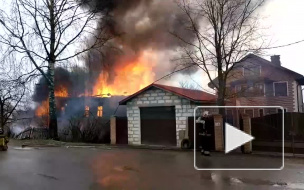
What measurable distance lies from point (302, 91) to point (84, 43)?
2034 centimetres

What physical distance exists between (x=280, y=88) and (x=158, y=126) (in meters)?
14.9

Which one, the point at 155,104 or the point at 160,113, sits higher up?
the point at 155,104

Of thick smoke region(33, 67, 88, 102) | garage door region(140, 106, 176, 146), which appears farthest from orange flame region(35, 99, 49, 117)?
garage door region(140, 106, 176, 146)

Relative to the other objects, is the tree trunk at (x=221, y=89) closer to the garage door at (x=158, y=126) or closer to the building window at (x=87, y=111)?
the garage door at (x=158, y=126)

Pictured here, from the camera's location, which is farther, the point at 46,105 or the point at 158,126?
the point at 46,105

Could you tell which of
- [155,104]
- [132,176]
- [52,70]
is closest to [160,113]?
[155,104]

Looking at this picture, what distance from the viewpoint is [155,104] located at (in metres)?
19.4

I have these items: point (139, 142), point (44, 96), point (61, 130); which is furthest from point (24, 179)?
point (44, 96)

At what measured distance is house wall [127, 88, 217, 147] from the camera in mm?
18344

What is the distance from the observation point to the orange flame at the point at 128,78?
27.8 meters

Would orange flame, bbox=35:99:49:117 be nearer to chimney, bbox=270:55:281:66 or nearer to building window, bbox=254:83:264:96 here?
building window, bbox=254:83:264:96

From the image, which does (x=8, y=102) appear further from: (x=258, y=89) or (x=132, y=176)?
(x=132, y=176)

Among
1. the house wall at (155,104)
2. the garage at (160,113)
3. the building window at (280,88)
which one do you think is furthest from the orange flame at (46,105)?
the building window at (280,88)
